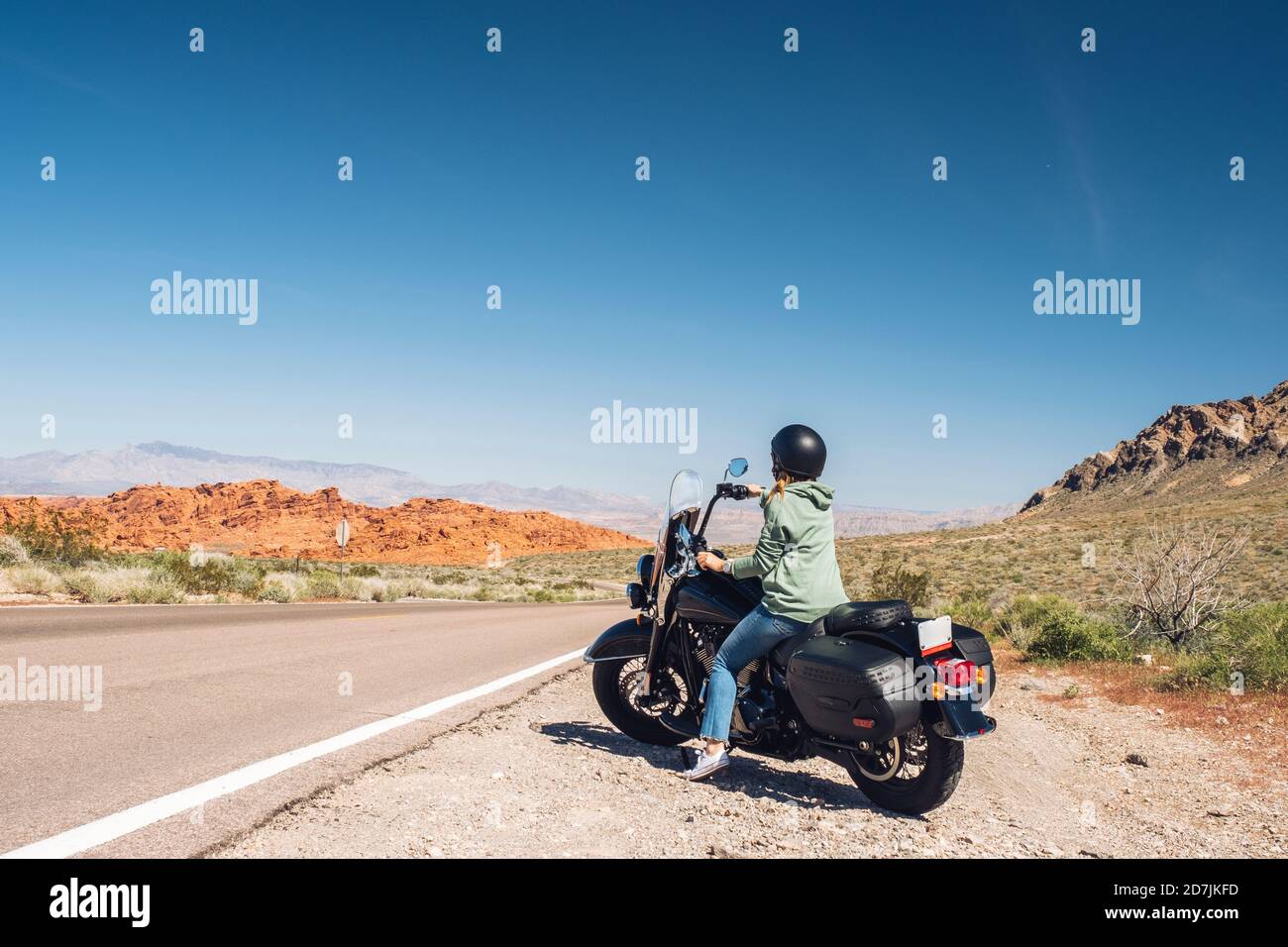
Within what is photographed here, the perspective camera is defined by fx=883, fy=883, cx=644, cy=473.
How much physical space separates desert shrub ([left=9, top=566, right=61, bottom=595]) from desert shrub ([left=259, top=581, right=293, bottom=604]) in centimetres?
486

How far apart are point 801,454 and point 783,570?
704 mm

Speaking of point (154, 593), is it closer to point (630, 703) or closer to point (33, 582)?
point (33, 582)

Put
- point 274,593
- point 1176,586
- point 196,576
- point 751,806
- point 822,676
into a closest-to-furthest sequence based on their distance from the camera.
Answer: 1. point 822,676
2. point 751,806
3. point 1176,586
4. point 196,576
5. point 274,593

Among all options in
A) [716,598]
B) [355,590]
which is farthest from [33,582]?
[716,598]

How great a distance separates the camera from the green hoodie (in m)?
5.13

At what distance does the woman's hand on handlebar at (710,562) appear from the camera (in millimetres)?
5281

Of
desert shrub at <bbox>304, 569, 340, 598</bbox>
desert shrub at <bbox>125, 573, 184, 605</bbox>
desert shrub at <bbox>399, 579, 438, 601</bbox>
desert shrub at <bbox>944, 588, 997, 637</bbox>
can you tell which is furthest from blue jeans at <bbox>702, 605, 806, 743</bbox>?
desert shrub at <bbox>399, 579, 438, 601</bbox>

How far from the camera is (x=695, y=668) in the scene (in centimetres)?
576

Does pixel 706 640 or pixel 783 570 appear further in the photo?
pixel 706 640

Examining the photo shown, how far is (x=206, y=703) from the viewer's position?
7.18 meters

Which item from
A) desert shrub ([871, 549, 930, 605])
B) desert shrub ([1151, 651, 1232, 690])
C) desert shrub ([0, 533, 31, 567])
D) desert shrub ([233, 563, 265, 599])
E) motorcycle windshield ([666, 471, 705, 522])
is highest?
motorcycle windshield ([666, 471, 705, 522])

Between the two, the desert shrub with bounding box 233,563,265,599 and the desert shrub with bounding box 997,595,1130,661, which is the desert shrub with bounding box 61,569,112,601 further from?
the desert shrub with bounding box 997,595,1130,661
